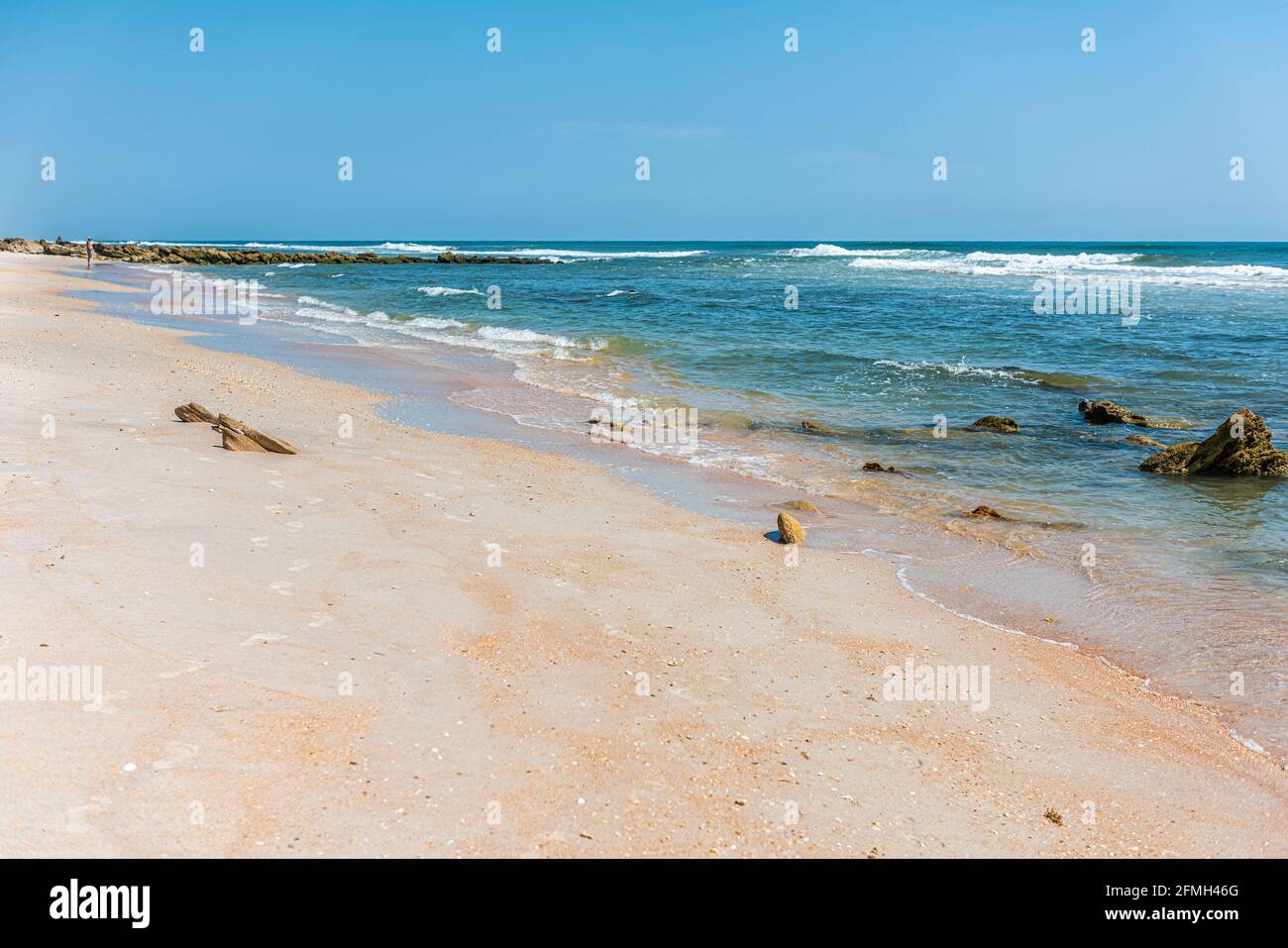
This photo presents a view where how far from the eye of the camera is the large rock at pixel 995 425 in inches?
555

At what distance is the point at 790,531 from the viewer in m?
8.02

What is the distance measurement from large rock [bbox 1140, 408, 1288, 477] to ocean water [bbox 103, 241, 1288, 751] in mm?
360

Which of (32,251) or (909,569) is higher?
(32,251)

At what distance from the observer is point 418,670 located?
4.82m

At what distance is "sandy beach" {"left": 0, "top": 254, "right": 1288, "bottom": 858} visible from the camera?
357 cm

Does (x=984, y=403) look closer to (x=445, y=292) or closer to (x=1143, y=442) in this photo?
(x=1143, y=442)

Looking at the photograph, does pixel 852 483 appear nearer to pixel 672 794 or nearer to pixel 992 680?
pixel 992 680

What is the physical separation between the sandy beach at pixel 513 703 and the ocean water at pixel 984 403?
1217mm

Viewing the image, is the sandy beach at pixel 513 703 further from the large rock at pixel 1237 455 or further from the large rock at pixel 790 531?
the large rock at pixel 1237 455

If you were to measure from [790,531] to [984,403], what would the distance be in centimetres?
1033
